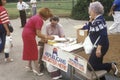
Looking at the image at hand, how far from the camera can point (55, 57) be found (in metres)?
6.86

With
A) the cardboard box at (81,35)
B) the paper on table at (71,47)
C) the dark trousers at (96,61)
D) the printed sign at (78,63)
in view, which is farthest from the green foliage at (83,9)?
the printed sign at (78,63)

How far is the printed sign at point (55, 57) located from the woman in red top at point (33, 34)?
0.24m

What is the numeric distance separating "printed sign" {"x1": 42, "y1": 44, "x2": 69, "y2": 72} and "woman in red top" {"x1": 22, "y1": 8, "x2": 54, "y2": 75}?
0.24 m

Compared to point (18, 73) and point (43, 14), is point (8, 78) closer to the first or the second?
point (18, 73)

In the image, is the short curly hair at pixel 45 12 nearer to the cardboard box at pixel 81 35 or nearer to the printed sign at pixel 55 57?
the printed sign at pixel 55 57

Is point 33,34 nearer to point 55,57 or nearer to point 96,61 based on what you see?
point 55,57

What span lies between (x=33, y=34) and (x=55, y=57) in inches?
31.3

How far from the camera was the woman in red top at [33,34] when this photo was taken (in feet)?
23.1

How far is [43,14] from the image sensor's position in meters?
7.06

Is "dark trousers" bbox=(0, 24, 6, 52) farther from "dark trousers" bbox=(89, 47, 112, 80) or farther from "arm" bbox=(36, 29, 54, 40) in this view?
"dark trousers" bbox=(89, 47, 112, 80)

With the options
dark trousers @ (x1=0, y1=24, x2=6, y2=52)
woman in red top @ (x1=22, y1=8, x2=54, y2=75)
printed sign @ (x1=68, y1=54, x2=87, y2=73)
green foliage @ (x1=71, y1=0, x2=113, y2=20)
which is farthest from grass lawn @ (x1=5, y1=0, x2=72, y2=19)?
printed sign @ (x1=68, y1=54, x2=87, y2=73)

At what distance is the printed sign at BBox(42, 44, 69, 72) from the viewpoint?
257 inches

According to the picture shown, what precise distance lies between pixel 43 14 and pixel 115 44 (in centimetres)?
202

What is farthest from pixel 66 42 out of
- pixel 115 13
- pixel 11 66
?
pixel 115 13
